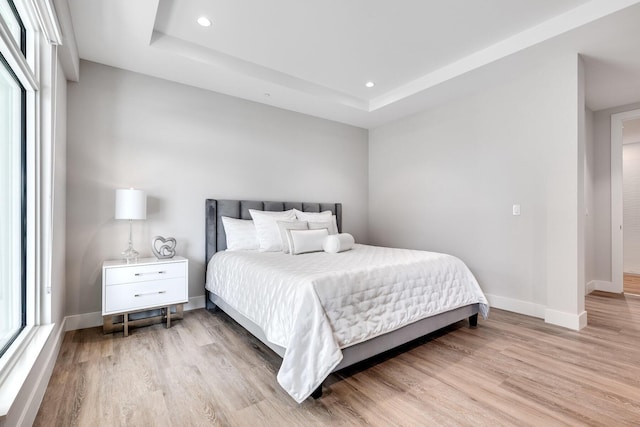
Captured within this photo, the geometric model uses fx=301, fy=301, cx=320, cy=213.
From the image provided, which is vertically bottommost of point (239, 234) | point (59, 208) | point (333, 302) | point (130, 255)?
point (333, 302)

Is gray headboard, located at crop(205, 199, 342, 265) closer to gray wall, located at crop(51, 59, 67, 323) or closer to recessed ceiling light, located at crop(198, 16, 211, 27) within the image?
gray wall, located at crop(51, 59, 67, 323)

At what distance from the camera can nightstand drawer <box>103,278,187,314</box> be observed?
8.52ft

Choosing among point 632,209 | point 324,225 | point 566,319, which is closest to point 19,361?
point 324,225

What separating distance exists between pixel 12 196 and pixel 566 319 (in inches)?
175

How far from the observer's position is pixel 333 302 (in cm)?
189

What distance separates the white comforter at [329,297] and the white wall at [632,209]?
479 cm

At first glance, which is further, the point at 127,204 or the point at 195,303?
the point at 195,303

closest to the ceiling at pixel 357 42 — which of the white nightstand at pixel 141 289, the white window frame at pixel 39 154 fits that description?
the white window frame at pixel 39 154

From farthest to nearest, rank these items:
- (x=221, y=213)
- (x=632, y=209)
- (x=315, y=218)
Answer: (x=632, y=209) < (x=315, y=218) < (x=221, y=213)

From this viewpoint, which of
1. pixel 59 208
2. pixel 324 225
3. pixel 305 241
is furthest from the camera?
pixel 324 225

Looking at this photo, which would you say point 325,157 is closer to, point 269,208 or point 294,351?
point 269,208

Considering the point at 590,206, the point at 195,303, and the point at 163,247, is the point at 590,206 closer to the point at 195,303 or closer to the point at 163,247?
the point at 195,303

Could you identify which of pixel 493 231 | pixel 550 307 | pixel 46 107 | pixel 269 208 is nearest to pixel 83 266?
pixel 46 107

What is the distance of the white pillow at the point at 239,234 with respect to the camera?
11.0 ft
